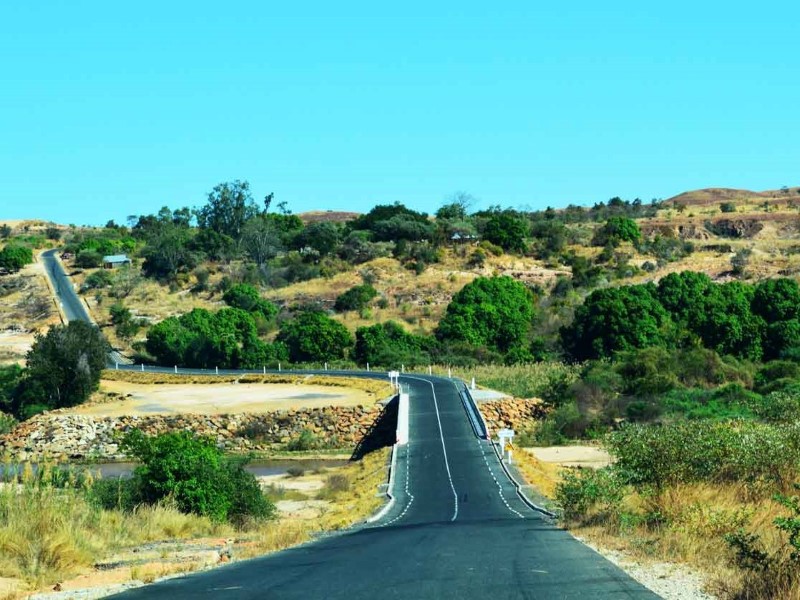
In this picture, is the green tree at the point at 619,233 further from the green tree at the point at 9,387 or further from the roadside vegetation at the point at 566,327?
the green tree at the point at 9,387

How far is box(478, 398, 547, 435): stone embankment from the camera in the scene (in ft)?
171

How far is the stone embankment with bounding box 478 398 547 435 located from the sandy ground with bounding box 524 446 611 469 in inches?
165

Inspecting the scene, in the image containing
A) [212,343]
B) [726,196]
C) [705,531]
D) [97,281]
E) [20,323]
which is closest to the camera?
[705,531]

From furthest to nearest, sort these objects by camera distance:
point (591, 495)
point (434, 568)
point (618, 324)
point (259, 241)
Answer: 1. point (259, 241)
2. point (618, 324)
3. point (591, 495)
4. point (434, 568)

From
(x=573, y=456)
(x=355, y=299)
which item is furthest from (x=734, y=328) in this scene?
(x=355, y=299)

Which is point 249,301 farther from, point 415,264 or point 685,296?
point 685,296

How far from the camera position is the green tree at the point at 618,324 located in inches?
2817

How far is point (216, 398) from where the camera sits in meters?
63.5

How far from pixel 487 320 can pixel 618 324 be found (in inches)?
570

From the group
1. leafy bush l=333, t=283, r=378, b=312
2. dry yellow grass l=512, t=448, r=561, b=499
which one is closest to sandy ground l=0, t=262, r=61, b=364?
leafy bush l=333, t=283, r=378, b=312

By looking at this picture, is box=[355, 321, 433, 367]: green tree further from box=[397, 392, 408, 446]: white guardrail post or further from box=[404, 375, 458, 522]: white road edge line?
box=[397, 392, 408, 446]: white guardrail post

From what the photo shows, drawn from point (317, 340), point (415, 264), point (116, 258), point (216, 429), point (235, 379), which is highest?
point (116, 258)

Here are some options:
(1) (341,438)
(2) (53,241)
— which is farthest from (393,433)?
(2) (53,241)

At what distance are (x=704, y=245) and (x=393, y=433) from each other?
7669 centimetres
